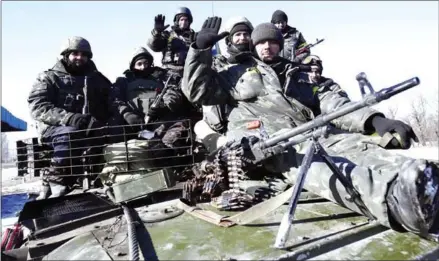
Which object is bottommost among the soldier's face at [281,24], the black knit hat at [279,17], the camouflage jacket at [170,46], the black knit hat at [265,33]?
the black knit hat at [265,33]

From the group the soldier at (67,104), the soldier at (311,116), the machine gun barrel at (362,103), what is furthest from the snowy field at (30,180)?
the machine gun barrel at (362,103)

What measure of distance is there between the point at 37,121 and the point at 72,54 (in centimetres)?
103

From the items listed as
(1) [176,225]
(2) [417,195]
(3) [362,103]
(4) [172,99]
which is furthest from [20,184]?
(2) [417,195]

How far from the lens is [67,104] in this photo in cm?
527

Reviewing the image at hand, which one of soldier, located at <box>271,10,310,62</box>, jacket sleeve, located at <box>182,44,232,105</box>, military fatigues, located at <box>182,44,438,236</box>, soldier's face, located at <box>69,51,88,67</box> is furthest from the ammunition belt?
soldier, located at <box>271,10,310,62</box>

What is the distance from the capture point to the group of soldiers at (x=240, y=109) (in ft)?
8.29

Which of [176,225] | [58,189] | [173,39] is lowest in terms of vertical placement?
[176,225]

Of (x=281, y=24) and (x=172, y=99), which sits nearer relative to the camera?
(x=172, y=99)

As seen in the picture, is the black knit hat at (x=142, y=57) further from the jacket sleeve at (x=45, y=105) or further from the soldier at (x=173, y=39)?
the jacket sleeve at (x=45, y=105)

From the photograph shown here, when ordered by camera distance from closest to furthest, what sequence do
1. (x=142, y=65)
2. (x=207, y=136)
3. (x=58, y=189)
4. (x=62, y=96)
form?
(x=58, y=189) → (x=207, y=136) → (x=62, y=96) → (x=142, y=65)

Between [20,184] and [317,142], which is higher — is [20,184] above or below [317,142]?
below

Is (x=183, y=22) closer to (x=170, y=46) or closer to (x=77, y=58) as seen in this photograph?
(x=170, y=46)

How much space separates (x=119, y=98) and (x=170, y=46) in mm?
2025

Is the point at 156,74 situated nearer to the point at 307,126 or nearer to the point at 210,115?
the point at 210,115
